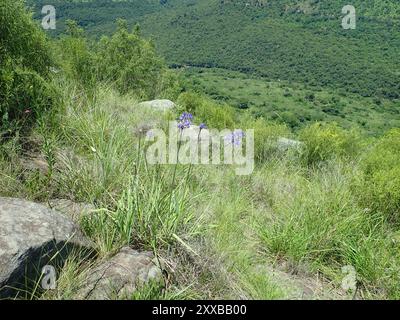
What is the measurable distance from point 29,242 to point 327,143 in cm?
549

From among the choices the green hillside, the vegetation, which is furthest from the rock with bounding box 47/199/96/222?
the green hillside

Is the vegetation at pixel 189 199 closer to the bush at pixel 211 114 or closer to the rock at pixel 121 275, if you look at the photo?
the rock at pixel 121 275

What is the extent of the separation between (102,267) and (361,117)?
67.8 metres

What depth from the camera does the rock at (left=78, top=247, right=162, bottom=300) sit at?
2215mm

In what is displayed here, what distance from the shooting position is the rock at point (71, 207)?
273cm

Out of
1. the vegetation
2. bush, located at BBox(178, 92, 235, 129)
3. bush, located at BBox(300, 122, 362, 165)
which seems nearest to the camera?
the vegetation

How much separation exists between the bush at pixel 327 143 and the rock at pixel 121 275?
14.0 ft

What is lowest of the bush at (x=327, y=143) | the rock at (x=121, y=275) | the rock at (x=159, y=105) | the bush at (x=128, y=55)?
the bush at (x=327, y=143)

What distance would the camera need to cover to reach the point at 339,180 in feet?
14.5

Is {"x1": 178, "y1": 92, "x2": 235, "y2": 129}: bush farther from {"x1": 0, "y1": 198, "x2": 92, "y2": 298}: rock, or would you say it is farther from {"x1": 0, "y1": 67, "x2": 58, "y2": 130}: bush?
{"x1": 0, "y1": 198, "x2": 92, "y2": 298}: rock

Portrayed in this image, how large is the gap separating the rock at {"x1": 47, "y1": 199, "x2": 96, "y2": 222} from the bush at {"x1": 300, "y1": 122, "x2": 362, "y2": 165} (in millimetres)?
4184

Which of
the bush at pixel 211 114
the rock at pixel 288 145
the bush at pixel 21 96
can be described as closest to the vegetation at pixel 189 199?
the bush at pixel 21 96
